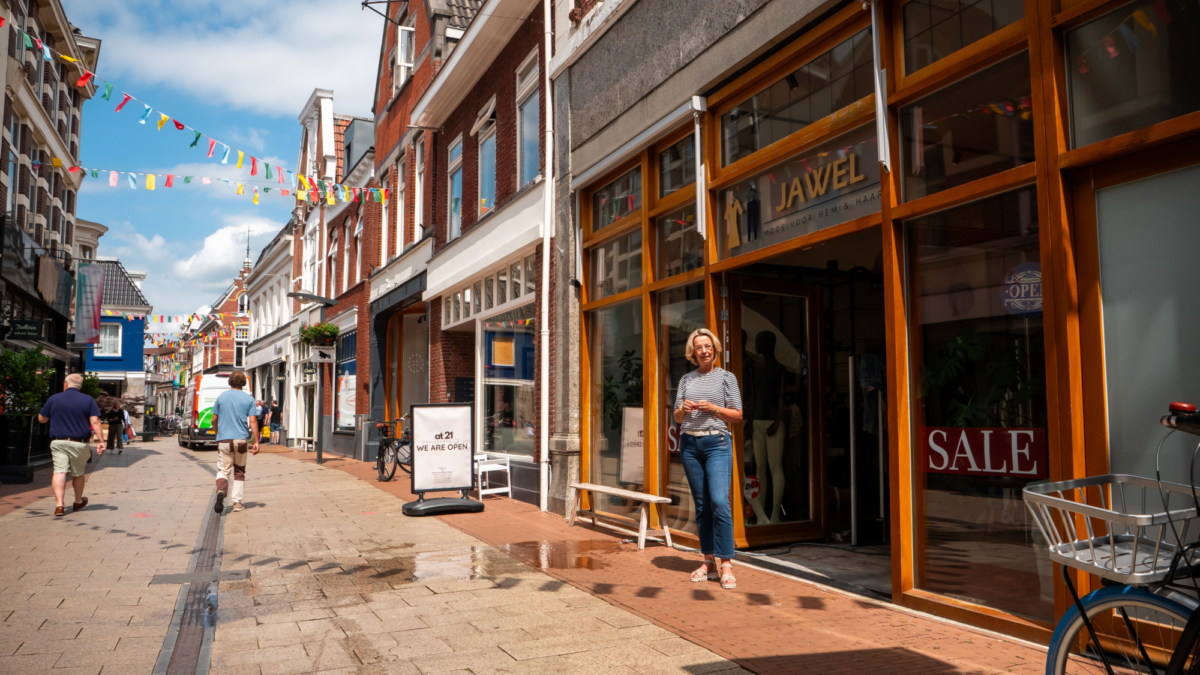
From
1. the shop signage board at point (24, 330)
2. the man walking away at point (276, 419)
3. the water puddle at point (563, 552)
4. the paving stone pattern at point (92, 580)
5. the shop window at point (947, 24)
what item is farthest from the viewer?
the man walking away at point (276, 419)

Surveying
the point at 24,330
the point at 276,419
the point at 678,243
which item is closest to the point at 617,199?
the point at 678,243

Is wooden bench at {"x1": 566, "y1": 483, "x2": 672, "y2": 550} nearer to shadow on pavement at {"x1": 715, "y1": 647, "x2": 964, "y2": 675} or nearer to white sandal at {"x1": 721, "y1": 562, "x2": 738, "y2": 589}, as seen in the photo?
white sandal at {"x1": 721, "y1": 562, "x2": 738, "y2": 589}

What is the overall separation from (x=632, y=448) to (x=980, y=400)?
14.9 ft

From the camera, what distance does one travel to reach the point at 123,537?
8484mm

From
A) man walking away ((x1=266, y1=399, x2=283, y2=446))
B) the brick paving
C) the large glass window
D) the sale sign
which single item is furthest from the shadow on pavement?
man walking away ((x1=266, y1=399, x2=283, y2=446))

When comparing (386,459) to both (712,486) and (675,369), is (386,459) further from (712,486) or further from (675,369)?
(712,486)

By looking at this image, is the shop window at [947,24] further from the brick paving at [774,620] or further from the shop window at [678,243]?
the brick paving at [774,620]

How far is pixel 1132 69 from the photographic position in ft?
13.4

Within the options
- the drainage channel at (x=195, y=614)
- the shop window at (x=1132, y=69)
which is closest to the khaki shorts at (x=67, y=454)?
the drainage channel at (x=195, y=614)

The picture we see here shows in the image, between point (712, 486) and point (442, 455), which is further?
point (442, 455)

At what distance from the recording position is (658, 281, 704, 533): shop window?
7.93m

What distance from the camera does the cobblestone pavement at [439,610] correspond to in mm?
4219

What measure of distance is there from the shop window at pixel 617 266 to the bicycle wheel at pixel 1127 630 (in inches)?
236

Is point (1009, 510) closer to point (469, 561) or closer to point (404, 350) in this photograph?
point (469, 561)
